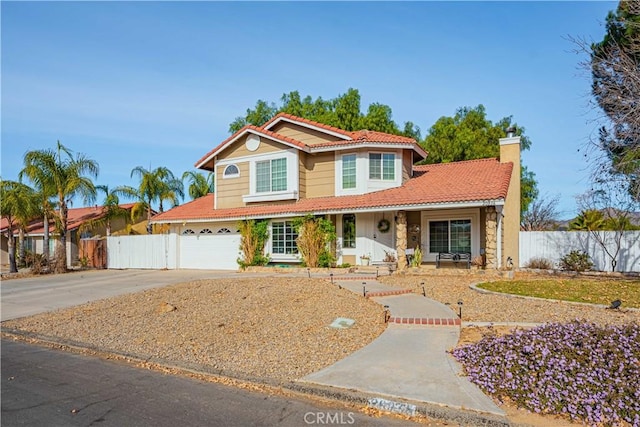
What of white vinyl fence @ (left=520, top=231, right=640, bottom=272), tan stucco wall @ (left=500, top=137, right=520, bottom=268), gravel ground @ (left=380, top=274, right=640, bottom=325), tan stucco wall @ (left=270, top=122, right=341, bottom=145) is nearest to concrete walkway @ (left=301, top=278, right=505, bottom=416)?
gravel ground @ (left=380, top=274, right=640, bottom=325)

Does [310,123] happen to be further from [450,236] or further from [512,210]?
[512,210]

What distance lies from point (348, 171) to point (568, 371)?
15.1 m

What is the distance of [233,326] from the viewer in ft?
29.9

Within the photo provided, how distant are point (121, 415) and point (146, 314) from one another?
596 cm

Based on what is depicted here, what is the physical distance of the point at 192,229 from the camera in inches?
922

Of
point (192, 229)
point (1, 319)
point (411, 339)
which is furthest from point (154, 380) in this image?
point (192, 229)

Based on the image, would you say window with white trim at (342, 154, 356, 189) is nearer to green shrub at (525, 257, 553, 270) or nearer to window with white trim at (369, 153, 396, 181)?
window with white trim at (369, 153, 396, 181)

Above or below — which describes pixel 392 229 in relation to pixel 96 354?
above

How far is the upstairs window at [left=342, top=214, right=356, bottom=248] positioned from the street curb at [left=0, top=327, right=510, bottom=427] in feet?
39.8

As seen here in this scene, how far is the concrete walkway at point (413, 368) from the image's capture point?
208 inches

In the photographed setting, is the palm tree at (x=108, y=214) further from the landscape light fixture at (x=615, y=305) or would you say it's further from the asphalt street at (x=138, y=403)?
the landscape light fixture at (x=615, y=305)

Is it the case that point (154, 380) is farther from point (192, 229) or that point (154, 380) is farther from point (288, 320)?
point (192, 229)

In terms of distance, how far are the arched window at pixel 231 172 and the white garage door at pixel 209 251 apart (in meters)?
3.06

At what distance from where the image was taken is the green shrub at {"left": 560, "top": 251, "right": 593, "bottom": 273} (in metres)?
18.0
